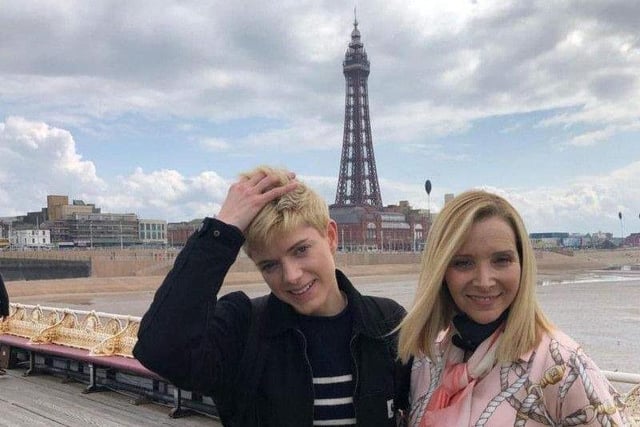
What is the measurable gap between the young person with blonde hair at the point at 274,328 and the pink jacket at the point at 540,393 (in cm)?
26

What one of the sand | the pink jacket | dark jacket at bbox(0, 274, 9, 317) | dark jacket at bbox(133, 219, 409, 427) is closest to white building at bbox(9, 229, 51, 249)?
the sand

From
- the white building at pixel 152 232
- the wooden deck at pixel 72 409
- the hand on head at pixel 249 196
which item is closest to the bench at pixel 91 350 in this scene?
the wooden deck at pixel 72 409

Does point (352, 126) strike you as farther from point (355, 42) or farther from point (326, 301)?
point (326, 301)

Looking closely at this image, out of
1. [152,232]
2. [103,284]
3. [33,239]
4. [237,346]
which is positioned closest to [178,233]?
[152,232]

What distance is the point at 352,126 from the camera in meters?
99.6

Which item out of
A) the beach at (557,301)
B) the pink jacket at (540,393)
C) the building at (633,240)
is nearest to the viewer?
the pink jacket at (540,393)

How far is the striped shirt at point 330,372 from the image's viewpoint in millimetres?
1757

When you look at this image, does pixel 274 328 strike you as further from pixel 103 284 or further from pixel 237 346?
pixel 103 284

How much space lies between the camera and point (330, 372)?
5.83 ft

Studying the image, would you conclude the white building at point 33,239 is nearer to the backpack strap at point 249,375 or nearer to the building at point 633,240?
the backpack strap at point 249,375

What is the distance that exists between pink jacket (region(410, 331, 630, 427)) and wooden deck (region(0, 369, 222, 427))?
3943 mm

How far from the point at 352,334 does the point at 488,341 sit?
367mm

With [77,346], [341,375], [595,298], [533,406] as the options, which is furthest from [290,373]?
[595,298]

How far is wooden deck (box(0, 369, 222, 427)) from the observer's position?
5387mm
